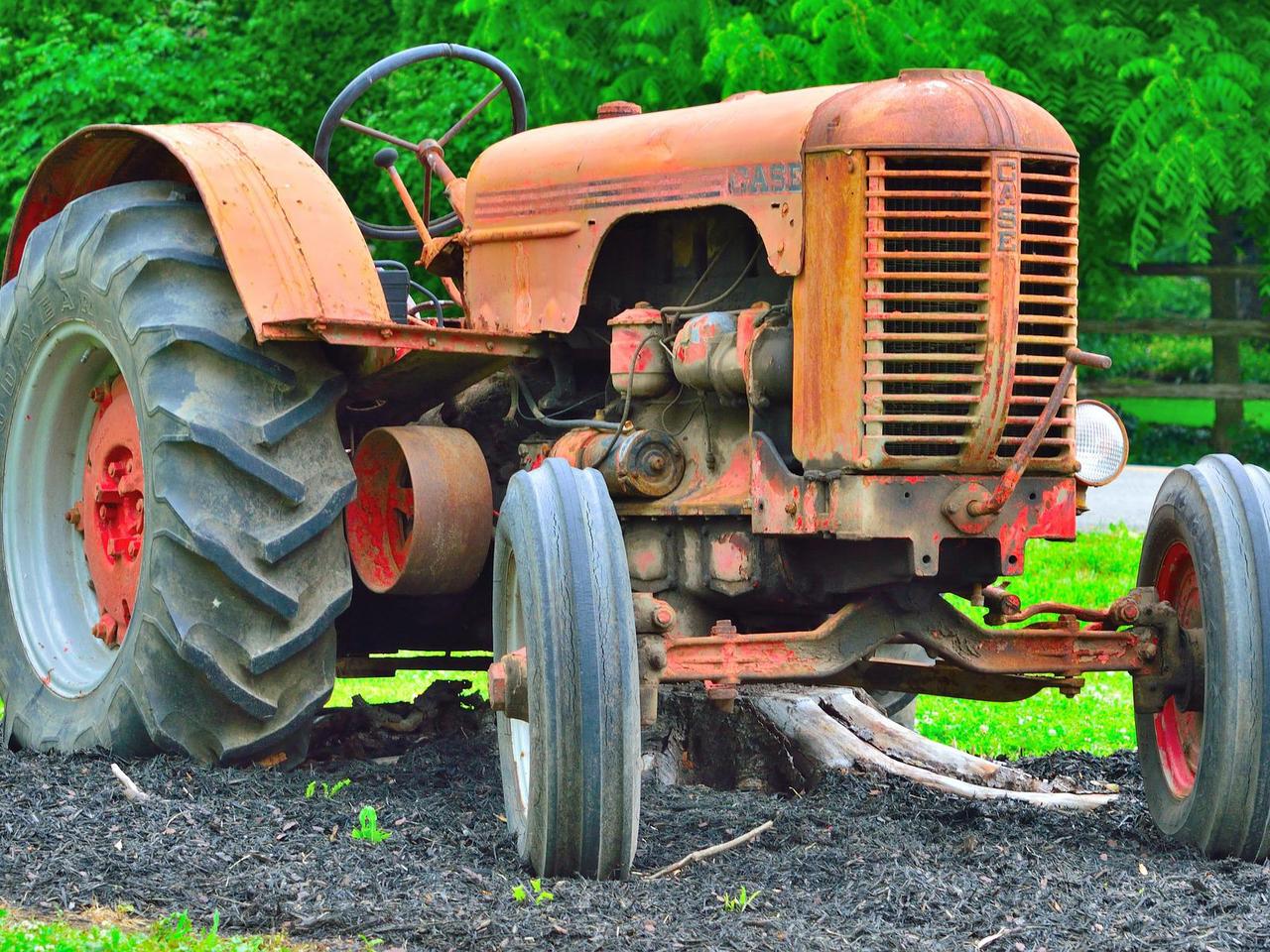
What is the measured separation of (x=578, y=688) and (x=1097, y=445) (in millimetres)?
1625

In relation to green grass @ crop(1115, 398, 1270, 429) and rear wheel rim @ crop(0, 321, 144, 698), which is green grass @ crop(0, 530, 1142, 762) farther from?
green grass @ crop(1115, 398, 1270, 429)

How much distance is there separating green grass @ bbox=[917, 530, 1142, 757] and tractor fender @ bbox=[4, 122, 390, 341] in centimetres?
293

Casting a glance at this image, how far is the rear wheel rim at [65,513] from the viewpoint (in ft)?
18.9

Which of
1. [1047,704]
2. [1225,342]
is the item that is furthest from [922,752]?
[1225,342]

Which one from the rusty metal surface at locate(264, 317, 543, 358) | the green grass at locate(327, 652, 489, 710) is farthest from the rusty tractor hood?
the green grass at locate(327, 652, 489, 710)

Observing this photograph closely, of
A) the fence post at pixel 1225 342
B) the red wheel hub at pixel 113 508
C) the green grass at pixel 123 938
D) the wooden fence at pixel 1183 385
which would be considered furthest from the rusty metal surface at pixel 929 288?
the fence post at pixel 1225 342

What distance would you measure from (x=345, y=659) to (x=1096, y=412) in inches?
102

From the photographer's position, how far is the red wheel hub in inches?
223

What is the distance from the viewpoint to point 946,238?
4.55 metres

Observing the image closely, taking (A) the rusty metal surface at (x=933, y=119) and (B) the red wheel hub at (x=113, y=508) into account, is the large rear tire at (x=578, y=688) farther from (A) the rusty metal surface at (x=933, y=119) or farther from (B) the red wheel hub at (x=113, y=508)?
(B) the red wheel hub at (x=113, y=508)

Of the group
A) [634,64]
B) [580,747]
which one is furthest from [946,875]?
[634,64]

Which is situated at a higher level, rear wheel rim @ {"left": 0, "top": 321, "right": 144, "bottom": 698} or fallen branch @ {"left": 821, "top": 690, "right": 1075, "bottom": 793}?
rear wheel rim @ {"left": 0, "top": 321, "right": 144, "bottom": 698}

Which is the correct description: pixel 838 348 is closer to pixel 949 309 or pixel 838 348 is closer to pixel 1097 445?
pixel 949 309

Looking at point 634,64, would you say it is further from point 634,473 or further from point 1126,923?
point 1126,923
